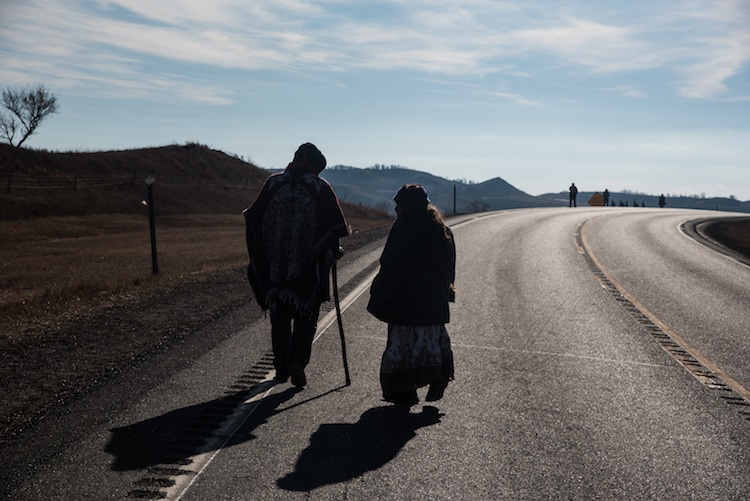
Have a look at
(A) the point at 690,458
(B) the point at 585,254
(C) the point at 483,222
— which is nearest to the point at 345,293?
(A) the point at 690,458

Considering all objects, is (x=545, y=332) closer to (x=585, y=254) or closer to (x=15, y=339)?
(x=15, y=339)

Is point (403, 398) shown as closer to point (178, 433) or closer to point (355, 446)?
point (355, 446)

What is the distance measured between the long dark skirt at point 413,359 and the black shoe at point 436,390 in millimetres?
37

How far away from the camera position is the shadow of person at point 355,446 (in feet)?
15.1

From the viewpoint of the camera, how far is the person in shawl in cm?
688

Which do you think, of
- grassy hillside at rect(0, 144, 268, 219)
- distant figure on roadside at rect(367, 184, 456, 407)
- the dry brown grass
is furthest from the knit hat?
grassy hillside at rect(0, 144, 268, 219)

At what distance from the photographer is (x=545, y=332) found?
9.40 meters

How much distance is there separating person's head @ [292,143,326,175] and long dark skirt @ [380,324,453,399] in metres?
1.69

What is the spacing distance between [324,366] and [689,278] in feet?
35.1

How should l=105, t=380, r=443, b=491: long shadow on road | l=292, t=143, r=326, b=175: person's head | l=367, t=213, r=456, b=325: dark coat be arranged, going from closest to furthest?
l=105, t=380, r=443, b=491: long shadow on road < l=367, t=213, r=456, b=325: dark coat < l=292, t=143, r=326, b=175: person's head

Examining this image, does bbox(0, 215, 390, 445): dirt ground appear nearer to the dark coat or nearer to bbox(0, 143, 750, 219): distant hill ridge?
the dark coat

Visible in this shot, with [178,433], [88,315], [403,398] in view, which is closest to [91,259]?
[88,315]

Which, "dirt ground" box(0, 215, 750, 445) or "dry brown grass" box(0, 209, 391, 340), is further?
"dry brown grass" box(0, 209, 391, 340)

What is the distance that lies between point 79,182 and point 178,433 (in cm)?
4838
